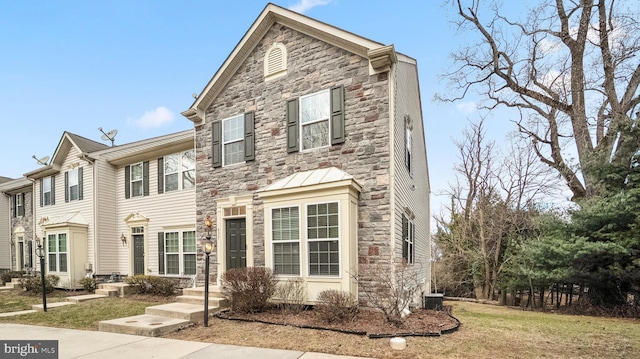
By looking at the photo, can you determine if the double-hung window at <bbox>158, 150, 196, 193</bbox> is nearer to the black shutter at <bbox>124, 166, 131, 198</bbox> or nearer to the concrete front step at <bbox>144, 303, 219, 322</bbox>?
the black shutter at <bbox>124, 166, 131, 198</bbox>

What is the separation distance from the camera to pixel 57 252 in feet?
48.9

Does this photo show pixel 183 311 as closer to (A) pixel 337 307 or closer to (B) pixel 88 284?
(A) pixel 337 307

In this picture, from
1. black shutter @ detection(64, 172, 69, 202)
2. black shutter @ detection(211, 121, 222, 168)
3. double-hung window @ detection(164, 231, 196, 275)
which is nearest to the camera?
black shutter @ detection(211, 121, 222, 168)

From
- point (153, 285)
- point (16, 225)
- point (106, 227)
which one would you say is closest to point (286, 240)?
point (153, 285)

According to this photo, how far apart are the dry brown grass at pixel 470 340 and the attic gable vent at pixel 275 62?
21.2 feet

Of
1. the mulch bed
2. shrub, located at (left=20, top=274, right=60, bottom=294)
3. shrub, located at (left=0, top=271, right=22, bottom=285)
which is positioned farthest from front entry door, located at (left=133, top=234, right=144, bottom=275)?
shrub, located at (left=0, top=271, right=22, bottom=285)

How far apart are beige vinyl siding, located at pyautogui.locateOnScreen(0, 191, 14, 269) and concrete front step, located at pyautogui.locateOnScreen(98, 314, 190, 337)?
19.9m

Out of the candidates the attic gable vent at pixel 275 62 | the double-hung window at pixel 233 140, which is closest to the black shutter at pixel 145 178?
the double-hung window at pixel 233 140

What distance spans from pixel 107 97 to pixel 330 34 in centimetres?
1669

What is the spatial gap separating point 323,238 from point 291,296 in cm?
152

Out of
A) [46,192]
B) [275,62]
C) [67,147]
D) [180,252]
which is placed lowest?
[180,252]

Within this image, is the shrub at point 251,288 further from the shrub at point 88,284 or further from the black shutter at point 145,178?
the shrub at point 88,284

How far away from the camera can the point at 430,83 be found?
1725 centimetres

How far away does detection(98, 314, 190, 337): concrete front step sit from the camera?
6.69 meters
